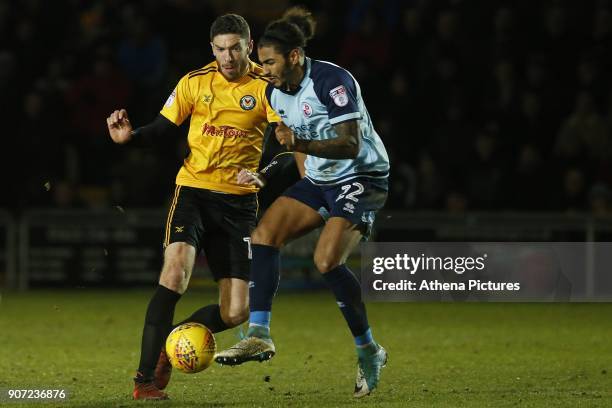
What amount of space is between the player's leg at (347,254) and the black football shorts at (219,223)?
1.91ft

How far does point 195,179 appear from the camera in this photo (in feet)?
26.2

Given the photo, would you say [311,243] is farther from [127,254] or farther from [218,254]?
[218,254]

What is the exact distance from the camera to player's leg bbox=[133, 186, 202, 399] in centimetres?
751

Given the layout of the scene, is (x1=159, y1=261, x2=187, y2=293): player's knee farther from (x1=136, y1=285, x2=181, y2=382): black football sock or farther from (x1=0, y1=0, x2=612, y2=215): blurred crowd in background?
(x1=0, y1=0, x2=612, y2=215): blurred crowd in background

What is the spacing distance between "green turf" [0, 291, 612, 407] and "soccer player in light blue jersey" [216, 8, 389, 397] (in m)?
0.35

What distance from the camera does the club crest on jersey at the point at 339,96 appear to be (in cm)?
745

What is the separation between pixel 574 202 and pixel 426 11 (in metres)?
3.50

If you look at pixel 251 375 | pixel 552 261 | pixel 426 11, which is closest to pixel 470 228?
pixel 552 261

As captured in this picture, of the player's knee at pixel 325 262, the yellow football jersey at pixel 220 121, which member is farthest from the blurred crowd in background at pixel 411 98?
the player's knee at pixel 325 262

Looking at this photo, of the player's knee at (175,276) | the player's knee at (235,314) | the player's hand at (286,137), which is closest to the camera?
the player's hand at (286,137)

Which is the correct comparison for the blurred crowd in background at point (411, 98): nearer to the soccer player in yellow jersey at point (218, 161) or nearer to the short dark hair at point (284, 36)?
the soccer player in yellow jersey at point (218, 161)

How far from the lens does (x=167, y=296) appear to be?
7.64 m

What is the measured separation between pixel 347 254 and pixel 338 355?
2.40 metres
